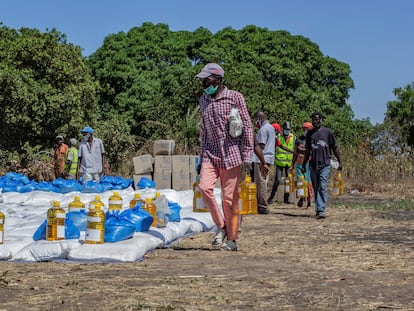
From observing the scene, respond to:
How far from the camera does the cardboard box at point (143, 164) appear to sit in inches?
696

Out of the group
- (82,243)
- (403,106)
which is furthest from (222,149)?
(403,106)

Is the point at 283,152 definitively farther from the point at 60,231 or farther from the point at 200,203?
the point at 60,231

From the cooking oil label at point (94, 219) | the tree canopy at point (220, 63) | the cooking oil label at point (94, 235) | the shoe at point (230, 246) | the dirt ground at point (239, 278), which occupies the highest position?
the tree canopy at point (220, 63)

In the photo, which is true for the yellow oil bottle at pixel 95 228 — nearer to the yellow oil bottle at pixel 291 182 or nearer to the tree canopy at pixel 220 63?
the yellow oil bottle at pixel 291 182

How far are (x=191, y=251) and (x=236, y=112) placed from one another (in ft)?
5.15

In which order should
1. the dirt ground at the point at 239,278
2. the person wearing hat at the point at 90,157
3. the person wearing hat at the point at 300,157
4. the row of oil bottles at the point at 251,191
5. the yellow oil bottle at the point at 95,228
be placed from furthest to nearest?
the person wearing hat at the point at 90,157 → the person wearing hat at the point at 300,157 → the row of oil bottles at the point at 251,191 → the yellow oil bottle at the point at 95,228 → the dirt ground at the point at 239,278

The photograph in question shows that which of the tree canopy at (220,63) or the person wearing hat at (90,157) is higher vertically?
the tree canopy at (220,63)

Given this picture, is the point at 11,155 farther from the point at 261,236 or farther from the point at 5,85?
the point at 261,236

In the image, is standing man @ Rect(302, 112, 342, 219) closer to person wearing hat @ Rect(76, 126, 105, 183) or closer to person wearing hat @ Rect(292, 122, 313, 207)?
person wearing hat @ Rect(292, 122, 313, 207)

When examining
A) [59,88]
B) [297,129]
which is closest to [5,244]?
[59,88]

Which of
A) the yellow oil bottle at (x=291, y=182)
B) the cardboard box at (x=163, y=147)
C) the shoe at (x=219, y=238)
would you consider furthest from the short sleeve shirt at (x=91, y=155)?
the shoe at (x=219, y=238)

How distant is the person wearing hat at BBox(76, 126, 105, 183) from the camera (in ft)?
55.5

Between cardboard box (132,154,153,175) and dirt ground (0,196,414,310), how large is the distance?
23.7ft

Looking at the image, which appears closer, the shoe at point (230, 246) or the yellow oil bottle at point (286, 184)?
the shoe at point (230, 246)
